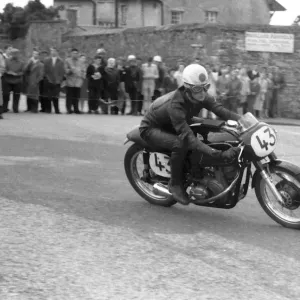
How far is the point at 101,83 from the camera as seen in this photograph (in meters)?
21.2

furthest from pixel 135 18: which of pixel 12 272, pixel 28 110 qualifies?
pixel 12 272

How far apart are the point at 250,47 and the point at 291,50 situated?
5.17 feet

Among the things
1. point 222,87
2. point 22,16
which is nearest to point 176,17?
point 22,16

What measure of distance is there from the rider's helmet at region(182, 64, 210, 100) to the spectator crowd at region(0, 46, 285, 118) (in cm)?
1140

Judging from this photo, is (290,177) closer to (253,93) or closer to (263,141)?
(263,141)

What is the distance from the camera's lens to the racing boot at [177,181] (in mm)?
7617

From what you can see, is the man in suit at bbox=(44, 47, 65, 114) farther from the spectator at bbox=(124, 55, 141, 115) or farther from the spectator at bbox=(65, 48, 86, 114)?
the spectator at bbox=(124, 55, 141, 115)

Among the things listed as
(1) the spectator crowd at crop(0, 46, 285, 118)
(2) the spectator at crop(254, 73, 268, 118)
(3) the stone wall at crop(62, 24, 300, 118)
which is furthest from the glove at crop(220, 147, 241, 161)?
(3) the stone wall at crop(62, 24, 300, 118)

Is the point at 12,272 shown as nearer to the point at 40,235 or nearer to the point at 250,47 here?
the point at 40,235

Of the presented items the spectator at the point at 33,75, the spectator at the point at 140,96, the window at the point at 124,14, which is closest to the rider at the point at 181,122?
the spectator at the point at 33,75

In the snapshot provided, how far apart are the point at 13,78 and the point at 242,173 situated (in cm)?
1318

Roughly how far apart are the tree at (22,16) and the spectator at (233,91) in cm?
4408

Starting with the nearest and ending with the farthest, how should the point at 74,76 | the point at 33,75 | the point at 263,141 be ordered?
the point at 263,141 → the point at 33,75 → the point at 74,76

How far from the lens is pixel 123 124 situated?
1850cm
